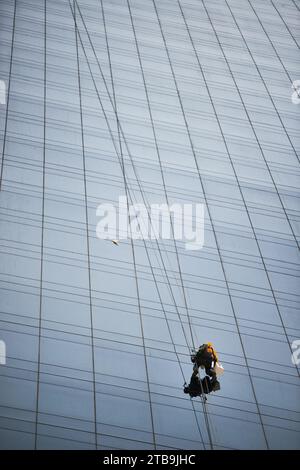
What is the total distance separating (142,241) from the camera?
12977mm

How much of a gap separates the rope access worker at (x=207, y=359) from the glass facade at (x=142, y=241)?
2.41 ft

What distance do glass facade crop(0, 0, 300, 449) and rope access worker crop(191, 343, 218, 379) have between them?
2.41 feet

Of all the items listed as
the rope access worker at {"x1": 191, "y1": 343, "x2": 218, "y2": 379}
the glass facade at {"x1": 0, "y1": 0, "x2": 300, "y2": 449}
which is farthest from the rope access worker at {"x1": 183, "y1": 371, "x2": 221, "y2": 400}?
the glass facade at {"x1": 0, "y1": 0, "x2": 300, "y2": 449}

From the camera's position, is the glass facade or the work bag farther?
the glass facade

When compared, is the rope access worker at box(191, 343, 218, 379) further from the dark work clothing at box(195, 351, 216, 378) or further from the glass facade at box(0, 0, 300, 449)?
the glass facade at box(0, 0, 300, 449)

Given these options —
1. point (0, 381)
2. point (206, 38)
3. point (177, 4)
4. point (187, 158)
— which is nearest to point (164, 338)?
point (0, 381)

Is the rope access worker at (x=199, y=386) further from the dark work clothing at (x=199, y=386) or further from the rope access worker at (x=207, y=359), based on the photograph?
the rope access worker at (x=207, y=359)

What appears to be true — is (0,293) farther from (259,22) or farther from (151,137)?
(259,22)

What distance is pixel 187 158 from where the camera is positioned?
15102 mm

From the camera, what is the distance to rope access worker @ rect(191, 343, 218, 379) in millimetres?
10172

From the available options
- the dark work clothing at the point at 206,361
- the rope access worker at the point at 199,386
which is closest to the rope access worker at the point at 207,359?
the dark work clothing at the point at 206,361

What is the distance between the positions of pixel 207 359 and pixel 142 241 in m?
3.52

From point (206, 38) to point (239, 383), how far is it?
11.5 metres

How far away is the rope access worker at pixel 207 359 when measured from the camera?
10.2 m
